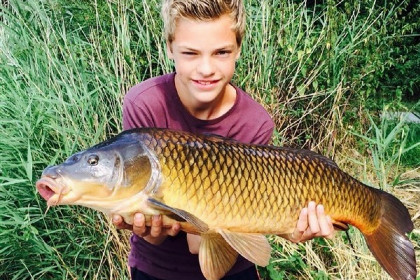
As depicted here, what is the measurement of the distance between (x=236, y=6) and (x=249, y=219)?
0.66 m

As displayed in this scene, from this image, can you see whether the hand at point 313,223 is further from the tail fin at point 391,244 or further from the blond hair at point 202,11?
the blond hair at point 202,11

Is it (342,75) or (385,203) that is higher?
(385,203)

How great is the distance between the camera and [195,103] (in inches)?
67.7

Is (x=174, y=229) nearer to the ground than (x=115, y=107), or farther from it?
farther from it

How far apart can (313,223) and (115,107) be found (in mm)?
1321

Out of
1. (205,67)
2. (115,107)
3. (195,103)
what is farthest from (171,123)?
(115,107)

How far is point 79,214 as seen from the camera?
2367mm

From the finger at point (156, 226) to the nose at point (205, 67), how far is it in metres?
0.44

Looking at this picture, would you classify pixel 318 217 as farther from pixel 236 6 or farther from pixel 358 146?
pixel 358 146

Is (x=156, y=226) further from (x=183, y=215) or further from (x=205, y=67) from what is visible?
(x=205, y=67)

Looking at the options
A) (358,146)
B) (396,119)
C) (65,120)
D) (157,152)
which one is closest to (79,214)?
(65,120)

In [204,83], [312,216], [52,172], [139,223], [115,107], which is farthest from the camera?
[115,107]

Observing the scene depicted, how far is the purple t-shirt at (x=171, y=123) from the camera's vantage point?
5.62 ft

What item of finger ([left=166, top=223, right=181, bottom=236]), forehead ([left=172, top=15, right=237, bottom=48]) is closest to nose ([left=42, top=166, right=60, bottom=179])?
finger ([left=166, top=223, right=181, bottom=236])
